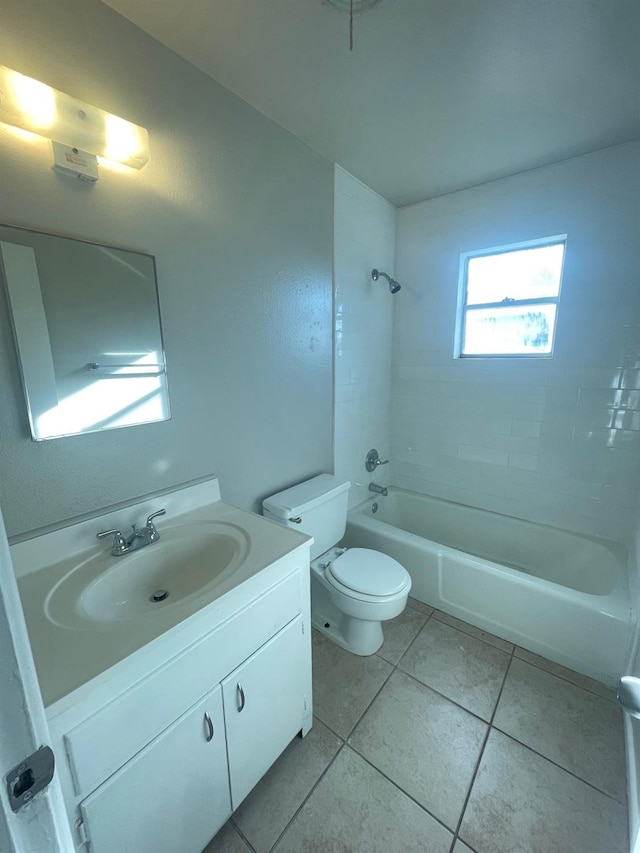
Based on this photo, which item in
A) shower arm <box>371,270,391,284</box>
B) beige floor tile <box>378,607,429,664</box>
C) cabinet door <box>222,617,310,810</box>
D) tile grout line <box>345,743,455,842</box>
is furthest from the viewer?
shower arm <box>371,270,391,284</box>

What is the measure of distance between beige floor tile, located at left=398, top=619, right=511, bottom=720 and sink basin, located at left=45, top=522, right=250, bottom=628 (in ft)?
3.71

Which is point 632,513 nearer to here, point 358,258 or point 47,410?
point 358,258

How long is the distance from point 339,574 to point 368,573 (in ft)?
0.46

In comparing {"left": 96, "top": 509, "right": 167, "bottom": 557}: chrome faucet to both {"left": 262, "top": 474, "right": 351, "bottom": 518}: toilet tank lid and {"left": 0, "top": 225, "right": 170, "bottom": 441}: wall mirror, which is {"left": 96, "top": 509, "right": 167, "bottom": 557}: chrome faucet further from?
{"left": 262, "top": 474, "right": 351, "bottom": 518}: toilet tank lid

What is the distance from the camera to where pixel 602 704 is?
1471mm

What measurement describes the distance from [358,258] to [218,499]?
65.3 inches

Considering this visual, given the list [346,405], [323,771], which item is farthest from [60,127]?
[323,771]

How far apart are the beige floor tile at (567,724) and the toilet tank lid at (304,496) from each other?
1148 millimetres

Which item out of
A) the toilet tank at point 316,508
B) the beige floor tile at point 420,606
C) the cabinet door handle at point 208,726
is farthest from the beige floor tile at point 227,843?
the beige floor tile at point 420,606

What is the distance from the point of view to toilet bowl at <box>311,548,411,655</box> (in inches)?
61.7

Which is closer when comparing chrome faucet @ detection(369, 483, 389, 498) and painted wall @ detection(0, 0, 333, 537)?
painted wall @ detection(0, 0, 333, 537)

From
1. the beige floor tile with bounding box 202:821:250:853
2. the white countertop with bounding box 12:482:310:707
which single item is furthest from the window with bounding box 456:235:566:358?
the beige floor tile with bounding box 202:821:250:853

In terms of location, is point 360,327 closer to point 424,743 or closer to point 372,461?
point 372,461

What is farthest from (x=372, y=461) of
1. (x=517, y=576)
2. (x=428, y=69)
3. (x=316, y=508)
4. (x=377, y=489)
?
(x=428, y=69)
